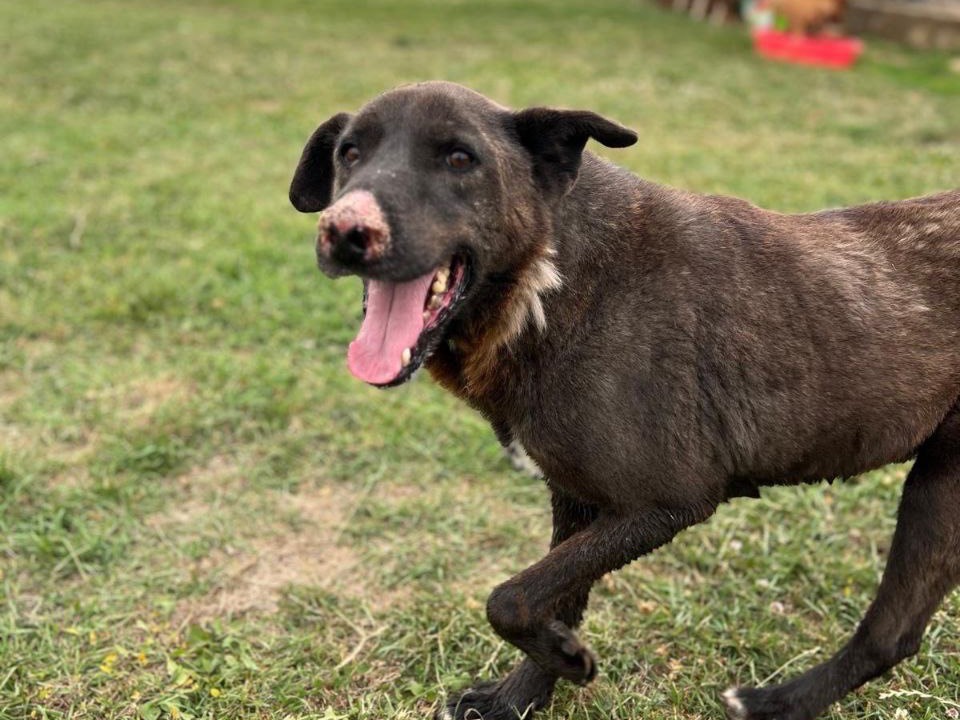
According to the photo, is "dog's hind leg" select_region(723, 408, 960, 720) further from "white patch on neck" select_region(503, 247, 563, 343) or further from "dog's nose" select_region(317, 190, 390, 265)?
"dog's nose" select_region(317, 190, 390, 265)

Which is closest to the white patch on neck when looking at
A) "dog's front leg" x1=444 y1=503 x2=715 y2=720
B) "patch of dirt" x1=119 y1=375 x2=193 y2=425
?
"dog's front leg" x1=444 y1=503 x2=715 y2=720

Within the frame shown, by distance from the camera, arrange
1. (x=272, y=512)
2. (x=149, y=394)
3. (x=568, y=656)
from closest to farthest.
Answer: (x=568, y=656) → (x=272, y=512) → (x=149, y=394)

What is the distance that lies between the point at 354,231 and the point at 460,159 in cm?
43

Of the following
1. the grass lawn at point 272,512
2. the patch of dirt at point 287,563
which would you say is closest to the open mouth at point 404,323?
the grass lawn at point 272,512

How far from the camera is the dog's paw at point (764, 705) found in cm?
319

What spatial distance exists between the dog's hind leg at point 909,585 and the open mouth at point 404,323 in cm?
153

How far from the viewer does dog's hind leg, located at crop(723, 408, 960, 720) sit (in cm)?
293

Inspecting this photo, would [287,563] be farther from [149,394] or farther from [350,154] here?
[350,154]

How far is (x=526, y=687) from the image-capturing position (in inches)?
128

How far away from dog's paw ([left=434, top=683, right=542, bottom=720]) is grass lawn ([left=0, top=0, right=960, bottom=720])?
0.09 metres

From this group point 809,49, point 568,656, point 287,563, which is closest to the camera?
point 568,656

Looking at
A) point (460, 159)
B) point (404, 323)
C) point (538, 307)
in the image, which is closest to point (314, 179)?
point (460, 159)

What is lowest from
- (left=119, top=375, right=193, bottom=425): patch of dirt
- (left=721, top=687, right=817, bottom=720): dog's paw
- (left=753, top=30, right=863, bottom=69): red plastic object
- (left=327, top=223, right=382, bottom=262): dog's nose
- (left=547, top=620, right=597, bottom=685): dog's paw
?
(left=119, top=375, right=193, bottom=425): patch of dirt

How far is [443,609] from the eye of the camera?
146 inches
